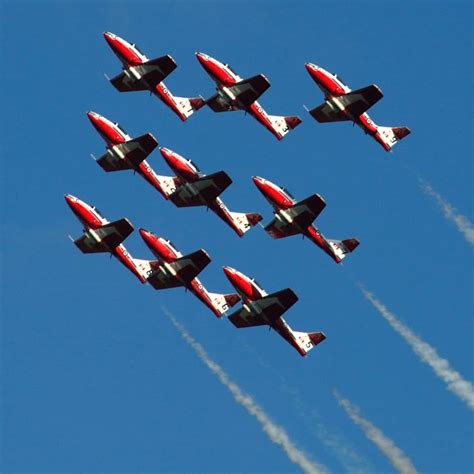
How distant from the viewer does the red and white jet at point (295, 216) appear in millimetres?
174250

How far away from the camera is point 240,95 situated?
17888 centimetres

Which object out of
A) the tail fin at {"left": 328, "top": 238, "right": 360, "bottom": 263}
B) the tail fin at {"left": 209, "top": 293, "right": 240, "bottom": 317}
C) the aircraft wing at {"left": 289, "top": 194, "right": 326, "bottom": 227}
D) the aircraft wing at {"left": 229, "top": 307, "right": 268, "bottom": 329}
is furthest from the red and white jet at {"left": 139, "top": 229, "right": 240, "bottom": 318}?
the tail fin at {"left": 328, "top": 238, "right": 360, "bottom": 263}

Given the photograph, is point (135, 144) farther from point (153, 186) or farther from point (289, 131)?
point (289, 131)

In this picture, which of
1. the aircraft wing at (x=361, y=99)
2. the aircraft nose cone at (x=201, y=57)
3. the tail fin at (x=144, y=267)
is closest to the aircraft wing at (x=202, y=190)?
the tail fin at (x=144, y=267)

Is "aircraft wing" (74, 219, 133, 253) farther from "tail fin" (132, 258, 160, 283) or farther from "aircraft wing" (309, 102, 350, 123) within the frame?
"aircraft wing" (309, 102, 350, 123)

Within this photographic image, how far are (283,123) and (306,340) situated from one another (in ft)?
86.4

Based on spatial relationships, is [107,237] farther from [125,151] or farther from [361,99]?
[361,99]

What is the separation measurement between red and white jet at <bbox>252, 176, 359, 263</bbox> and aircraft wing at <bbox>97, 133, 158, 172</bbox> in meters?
13.4

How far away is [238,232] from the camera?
179125mm

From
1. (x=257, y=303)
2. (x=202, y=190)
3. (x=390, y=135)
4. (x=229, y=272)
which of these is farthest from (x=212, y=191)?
(x=390, y=135)

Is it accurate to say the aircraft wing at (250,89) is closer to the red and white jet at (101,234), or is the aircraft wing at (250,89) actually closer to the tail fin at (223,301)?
the red and white jet at (101,234)

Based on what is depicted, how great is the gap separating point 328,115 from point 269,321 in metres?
27.7

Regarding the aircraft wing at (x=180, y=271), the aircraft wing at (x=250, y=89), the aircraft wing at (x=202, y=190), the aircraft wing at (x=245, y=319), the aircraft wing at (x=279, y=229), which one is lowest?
the aircraft wing at (x=245, y=319)

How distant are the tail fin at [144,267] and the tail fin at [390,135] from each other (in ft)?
109
